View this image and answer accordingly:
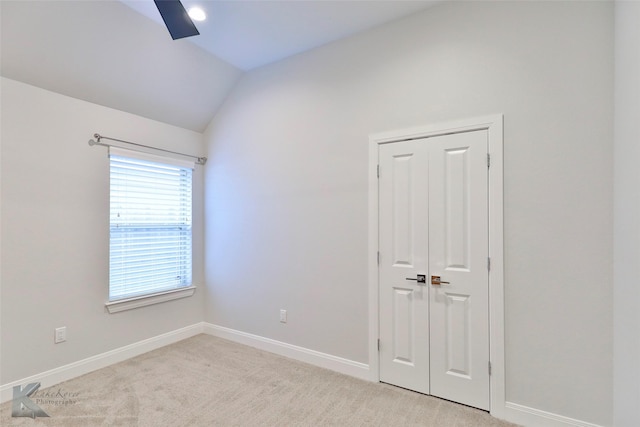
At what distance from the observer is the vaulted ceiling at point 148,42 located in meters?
2.36

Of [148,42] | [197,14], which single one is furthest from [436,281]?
[148,42]

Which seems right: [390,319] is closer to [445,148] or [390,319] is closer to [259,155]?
[445,148]

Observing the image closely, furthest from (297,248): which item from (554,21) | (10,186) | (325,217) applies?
(554,21)

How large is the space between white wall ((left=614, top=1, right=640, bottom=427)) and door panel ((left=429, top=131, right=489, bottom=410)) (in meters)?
0.69

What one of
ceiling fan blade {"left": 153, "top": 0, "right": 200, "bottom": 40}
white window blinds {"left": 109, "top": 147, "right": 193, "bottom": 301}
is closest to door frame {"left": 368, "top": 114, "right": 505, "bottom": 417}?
ceiling fan blade {"left": 153, "top": 0, "right": 200, "bottom": 40}

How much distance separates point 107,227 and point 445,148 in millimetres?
3152

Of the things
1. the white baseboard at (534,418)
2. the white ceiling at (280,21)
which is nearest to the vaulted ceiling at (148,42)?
the white ceiling at (280,21)

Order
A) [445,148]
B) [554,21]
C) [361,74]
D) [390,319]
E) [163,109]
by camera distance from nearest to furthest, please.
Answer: [554,21] → [445,148] → [390,319] → [361,74] → [163,109]

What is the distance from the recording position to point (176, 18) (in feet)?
7.36

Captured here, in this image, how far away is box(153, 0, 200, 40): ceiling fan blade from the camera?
2.12m

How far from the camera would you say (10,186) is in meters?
2.44

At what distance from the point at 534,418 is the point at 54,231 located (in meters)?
3.93

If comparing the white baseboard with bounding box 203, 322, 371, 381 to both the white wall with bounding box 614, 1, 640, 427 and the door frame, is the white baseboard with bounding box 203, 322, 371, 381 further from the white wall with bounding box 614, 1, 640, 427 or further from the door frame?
the white wall with bounding box 614, 1, 640, 427

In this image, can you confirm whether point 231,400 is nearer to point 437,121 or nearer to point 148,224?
point 148,224
